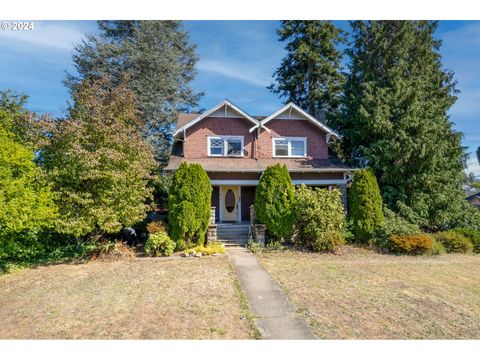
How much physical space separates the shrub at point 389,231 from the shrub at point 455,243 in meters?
1.44

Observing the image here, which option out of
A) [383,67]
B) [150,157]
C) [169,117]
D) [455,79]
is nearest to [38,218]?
[150,157]

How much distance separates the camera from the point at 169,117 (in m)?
25.9

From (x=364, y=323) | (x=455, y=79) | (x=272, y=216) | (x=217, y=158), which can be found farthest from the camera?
(x=455, y=79)

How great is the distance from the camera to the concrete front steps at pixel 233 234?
14606 millimetres

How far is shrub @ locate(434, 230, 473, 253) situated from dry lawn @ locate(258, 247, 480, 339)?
4.33 ft

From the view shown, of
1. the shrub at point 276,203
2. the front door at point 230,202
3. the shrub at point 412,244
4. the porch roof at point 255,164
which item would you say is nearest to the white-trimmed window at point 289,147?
the porch roof at point 255,164

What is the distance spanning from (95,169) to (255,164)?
28.5 ft

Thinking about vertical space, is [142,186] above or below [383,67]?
below

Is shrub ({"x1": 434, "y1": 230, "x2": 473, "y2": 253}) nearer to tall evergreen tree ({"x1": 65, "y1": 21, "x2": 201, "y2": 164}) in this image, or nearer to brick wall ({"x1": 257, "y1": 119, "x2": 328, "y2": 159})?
brick wall ({"x1": 257, "y1": 119, "x2": 328, "y2": 159})

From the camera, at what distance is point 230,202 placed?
1764 centimetres

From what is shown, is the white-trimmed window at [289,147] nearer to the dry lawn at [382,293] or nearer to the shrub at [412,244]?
the dry lawn at [382,293]
